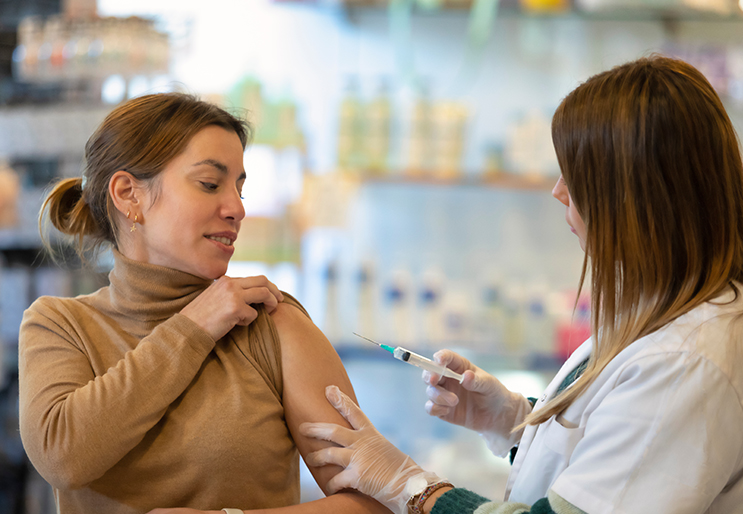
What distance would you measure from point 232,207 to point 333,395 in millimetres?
405

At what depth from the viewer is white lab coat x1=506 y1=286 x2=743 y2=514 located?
88cm

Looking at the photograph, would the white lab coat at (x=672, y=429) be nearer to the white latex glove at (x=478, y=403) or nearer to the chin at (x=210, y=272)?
the white latex glove at (x=478, y=403)

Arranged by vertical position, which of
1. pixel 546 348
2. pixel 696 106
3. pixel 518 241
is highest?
pixel 696 106

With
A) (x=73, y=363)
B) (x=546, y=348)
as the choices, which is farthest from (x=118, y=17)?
(x=546, y=348)

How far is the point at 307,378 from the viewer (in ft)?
3.76

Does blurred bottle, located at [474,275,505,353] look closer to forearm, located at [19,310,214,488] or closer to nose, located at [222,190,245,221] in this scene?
nose, located at [222,190,245,221]

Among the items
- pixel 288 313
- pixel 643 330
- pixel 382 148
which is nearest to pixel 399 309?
pixel 382 148

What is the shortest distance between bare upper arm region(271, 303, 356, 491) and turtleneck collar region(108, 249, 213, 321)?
185 mm

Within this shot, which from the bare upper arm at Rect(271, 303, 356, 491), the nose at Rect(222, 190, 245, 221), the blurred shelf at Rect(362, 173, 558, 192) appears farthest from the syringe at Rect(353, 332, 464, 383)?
the blurred shelf at Rect(362, 173, 558, 192)

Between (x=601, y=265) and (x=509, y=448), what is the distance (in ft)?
2.21

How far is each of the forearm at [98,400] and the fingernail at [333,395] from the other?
226 mm

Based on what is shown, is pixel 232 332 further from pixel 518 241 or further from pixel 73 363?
pixel 518 241

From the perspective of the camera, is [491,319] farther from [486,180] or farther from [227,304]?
[227,304]

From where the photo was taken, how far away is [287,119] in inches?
105
